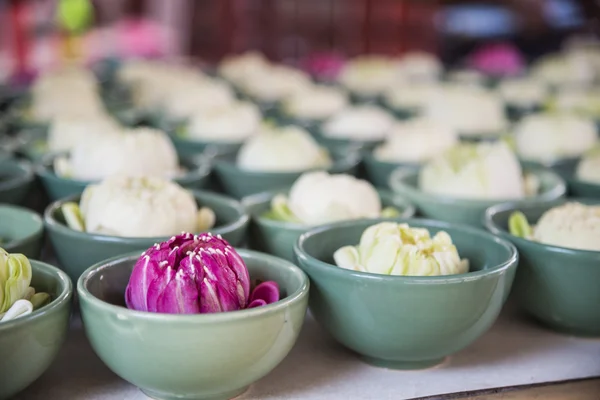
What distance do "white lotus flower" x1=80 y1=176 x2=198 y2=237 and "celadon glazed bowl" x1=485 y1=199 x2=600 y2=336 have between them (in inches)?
18.4

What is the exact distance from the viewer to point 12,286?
82 centimetres

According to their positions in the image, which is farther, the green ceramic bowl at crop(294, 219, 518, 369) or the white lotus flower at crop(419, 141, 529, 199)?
the white lotus flower at crop(419, 141, 529, 199)

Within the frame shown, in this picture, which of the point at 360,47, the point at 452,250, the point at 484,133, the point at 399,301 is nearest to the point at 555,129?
the point at 484,133

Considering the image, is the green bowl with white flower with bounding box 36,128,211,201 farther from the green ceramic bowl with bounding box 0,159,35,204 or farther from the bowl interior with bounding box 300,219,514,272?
the bowl interior with bounding box 300,219,514,272

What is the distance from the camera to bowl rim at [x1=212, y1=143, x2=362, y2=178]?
1.42 m

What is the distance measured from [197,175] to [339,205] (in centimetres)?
30

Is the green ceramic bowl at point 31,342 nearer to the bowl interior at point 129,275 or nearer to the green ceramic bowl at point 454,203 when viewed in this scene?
the bowl interior at point 129,275

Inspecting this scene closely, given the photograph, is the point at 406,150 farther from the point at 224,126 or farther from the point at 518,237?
the point at 518,237

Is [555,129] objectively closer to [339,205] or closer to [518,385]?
[339,205]

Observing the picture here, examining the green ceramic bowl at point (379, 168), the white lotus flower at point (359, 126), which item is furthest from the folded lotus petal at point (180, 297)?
the white lotus flower at point (359, 126)

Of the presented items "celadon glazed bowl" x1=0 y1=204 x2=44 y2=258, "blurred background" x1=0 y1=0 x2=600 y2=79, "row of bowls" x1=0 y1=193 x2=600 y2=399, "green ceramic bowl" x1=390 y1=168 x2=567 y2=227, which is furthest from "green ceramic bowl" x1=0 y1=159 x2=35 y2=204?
"blurred background" x1=0 y1=0 x2=600 y2=79

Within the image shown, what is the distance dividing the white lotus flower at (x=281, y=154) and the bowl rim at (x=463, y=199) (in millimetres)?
163

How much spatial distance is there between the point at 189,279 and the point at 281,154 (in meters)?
0.70

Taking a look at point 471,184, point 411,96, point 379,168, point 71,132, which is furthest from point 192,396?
point 411,96
